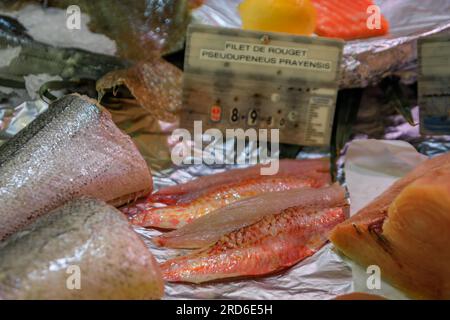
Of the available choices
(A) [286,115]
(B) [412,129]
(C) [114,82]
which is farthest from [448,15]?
(C) [114,82]

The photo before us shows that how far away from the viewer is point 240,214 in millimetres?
1547

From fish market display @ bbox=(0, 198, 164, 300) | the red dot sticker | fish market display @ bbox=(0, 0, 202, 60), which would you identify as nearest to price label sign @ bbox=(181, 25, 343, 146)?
the red dot sticker

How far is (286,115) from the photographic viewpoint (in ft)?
5.98

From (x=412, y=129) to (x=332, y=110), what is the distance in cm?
38

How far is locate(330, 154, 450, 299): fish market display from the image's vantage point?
1210 millimetres

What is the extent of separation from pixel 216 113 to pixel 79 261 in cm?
87

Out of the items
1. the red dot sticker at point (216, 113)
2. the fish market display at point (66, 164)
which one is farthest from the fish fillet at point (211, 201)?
the red dot sticker at point (216, 113)

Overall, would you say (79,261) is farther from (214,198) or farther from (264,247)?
(214,198)

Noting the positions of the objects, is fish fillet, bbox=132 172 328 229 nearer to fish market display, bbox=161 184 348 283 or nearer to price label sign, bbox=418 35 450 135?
fish market display, bbox=161 184 348 283

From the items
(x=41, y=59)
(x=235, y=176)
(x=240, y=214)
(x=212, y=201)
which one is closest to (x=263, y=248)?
(x=240, y=214)

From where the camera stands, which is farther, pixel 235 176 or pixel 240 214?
pixel 235 176

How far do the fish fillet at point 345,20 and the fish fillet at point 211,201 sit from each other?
0.49m

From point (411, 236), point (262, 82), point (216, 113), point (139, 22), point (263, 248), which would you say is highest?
point (139, 22)

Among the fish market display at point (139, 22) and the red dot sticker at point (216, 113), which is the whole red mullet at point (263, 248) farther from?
the fish market display at point (139, 22)
